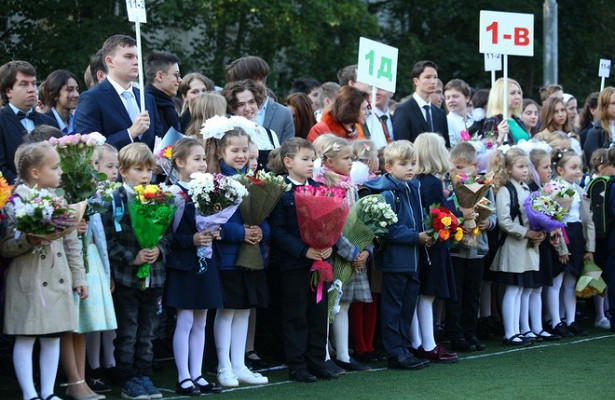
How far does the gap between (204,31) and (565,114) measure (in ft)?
54.0

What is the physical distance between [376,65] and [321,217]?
151 inches

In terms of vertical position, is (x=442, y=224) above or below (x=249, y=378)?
above

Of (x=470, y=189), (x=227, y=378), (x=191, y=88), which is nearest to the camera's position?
(x=227, y=378)

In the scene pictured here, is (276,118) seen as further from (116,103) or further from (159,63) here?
(116,103)

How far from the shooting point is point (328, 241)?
31.9ft

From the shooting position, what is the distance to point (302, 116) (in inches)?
503

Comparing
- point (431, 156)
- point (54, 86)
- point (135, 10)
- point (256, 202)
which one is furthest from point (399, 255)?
point (54, 86)

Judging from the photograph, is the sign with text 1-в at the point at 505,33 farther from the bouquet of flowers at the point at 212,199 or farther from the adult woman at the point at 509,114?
the bouquet of flowers at the point at 212,199

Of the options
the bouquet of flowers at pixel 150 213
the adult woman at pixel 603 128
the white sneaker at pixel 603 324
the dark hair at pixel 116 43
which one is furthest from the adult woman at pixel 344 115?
the adult woman at pixel 603 128

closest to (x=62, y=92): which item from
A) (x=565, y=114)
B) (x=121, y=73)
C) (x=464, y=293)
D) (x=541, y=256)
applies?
(x=121, y=73)

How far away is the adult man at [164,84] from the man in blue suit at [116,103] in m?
0.59

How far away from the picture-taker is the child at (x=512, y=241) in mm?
12000

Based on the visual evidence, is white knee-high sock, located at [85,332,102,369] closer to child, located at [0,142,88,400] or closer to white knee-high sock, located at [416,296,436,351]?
child, located at [0,142,88,400]

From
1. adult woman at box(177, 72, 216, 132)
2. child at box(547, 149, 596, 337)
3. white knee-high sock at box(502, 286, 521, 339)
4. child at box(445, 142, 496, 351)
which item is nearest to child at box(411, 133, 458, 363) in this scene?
child at box(445, 142, 496, 351)
